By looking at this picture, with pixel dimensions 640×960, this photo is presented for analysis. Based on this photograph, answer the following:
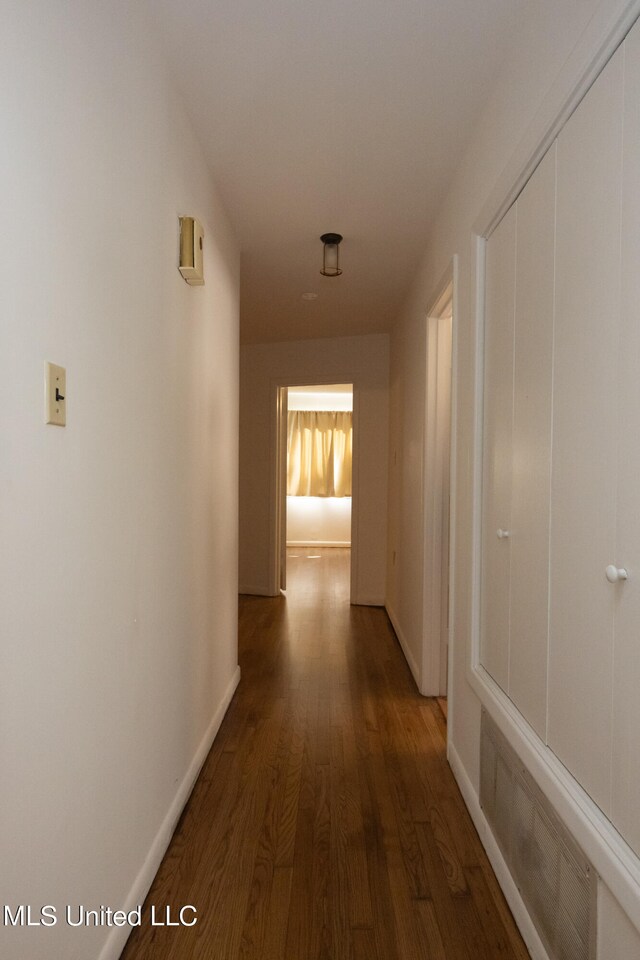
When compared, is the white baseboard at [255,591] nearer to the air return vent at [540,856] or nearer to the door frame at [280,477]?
the door frame at [280,477]

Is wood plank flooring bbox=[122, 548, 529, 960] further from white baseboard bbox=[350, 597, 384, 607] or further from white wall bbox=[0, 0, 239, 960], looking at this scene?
white baseboard bbox=[350, 597, 384, 607]

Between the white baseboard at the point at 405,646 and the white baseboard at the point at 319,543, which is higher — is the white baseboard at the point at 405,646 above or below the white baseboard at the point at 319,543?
above

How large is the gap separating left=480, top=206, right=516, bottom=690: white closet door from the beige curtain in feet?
24.2

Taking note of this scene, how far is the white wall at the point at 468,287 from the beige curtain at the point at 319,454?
5.28 metres

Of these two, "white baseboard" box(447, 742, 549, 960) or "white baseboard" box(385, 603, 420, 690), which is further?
"white baseboard" box(385, 603, 420, 690)

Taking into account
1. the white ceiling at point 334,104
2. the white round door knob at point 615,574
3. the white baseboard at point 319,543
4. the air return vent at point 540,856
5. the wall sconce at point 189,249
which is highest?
the white ceiling at point 334,104

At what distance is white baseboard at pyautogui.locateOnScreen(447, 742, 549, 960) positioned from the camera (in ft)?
4.65

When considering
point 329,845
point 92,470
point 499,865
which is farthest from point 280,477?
point 92,470

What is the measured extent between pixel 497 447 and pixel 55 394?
131 cm

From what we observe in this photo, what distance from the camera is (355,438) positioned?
17.5 feet

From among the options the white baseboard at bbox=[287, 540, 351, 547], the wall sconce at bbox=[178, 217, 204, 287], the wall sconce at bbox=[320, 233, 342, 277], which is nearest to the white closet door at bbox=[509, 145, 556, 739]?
the wall sconce at bbox=[178, 217, 204, 287]

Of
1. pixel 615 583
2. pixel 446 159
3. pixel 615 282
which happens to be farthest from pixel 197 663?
pixel 446 159

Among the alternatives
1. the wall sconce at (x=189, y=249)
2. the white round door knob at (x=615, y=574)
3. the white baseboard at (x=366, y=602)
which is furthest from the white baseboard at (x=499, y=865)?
the white baseboard at (x=366, y=602)

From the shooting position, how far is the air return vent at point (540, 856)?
119 cm
